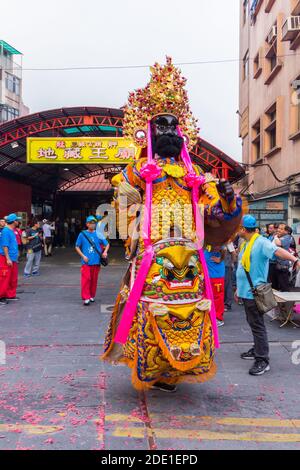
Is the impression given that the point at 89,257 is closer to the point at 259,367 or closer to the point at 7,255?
the point at 7,255

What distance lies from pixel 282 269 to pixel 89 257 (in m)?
3.25

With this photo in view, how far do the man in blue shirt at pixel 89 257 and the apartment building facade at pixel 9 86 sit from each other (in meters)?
28.8

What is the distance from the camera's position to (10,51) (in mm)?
36656

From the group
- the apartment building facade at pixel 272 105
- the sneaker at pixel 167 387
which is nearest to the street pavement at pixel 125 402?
the sneaker at pixel 167 387

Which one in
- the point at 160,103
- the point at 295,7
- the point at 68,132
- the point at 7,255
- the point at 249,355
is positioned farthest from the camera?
the point at 68,132

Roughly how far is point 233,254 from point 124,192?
417cm

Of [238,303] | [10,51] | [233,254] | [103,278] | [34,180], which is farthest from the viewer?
[10,51]

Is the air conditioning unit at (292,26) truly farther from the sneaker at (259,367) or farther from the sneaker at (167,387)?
the sneaker at (167,387)

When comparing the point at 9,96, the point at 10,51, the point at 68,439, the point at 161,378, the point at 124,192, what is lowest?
the point at 68,439

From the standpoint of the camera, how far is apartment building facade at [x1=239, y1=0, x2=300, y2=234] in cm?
1134

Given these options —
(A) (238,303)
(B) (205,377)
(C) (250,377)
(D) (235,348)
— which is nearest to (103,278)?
(A) (238,303)

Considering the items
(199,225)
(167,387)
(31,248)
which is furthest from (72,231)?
(199,225)

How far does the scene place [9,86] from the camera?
123ft

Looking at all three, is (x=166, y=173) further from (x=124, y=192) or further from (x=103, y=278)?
(x=103, y=278)
